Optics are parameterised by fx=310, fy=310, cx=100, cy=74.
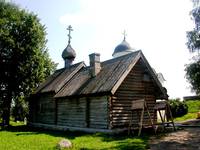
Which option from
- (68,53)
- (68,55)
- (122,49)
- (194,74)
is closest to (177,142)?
(194,74)

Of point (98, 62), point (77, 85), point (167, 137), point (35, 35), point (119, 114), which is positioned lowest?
point (167, 137)

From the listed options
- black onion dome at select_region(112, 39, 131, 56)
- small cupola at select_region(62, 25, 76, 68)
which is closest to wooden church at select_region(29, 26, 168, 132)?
small cupola at select_region(62, 25, 76, 68)

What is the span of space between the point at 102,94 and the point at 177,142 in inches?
284

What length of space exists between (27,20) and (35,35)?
2172 millimetres

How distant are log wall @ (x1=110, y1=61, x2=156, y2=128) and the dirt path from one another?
3.96m

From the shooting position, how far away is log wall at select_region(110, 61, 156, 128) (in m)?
22.9

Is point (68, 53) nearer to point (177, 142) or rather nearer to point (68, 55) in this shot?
point (68, 55)

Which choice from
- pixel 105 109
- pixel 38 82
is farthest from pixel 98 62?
pixel 38 82

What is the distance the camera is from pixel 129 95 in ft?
79.6

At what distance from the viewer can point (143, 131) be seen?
22875mm

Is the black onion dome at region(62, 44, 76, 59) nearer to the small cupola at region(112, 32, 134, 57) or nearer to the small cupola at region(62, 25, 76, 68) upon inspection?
the small cupola at region(62, 25, 76, 68)

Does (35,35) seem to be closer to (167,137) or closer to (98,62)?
(98,62)

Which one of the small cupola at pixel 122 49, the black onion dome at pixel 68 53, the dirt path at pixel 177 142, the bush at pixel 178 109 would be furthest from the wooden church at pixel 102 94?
the small cupola at pixel 122 49

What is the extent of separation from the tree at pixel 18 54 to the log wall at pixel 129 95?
1631 cm
